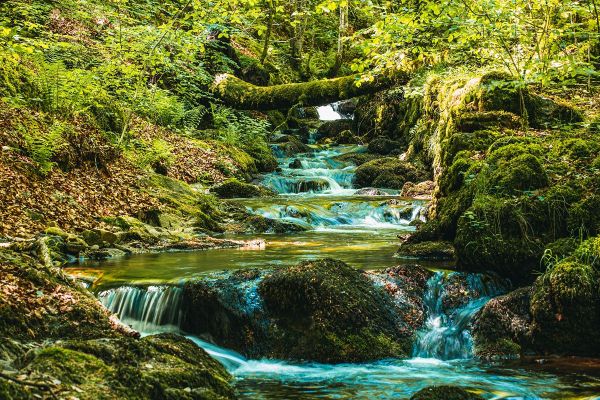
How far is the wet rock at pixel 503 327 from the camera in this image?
5.57 metres

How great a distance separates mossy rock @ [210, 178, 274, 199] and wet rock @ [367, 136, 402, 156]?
280 inches

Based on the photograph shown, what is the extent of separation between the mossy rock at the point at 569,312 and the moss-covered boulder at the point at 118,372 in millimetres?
3333

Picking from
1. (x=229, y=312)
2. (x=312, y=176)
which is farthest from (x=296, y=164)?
(x=229, y=312)

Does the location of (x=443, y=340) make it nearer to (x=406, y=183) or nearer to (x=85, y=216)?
(x=85, y=216)

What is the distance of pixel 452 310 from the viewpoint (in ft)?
20.8

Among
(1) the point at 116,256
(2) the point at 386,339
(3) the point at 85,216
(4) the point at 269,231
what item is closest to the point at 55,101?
(3) the point at 85,216

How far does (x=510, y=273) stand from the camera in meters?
6.75

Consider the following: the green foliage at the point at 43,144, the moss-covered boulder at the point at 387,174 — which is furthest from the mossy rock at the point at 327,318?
the moss-covered boulder at the point at 387,174

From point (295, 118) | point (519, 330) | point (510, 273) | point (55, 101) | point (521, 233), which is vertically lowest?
point (519, 330)

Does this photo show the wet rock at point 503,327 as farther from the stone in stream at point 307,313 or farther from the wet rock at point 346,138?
the wet rock at point 346,138

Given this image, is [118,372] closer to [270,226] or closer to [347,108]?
[270,226]

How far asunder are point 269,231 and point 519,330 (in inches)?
286

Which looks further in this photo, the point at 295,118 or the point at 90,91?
the point at 295,118

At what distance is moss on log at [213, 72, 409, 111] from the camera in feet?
61.2
